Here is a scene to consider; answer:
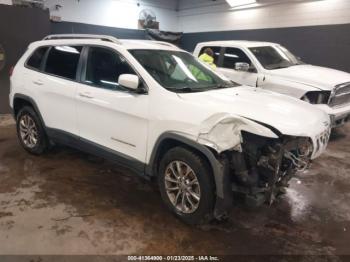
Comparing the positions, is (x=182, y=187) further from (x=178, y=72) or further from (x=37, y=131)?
(x=37, y=131)

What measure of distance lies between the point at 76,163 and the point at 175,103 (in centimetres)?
228

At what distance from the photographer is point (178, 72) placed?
3508 millimetres

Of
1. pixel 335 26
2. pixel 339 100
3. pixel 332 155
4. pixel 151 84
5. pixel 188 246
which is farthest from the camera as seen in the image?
pixel 335 26

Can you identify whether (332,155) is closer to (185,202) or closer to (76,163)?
(185,202)

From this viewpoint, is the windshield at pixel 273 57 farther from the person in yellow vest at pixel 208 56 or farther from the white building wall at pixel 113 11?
the white building wall at pixel 113 11

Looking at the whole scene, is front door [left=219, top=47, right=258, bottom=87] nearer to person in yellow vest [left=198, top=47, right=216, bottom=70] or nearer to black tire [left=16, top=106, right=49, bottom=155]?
person in yellow vest [left=198, top=47, right=216, bottom=70]

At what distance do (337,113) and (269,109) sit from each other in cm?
336

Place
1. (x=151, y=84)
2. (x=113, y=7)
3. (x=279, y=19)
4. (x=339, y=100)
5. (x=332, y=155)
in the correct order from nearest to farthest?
1. (x=151, y=84)
2. (x=332, y=155)
3. (x=339, y=100)
4. (x=279, y=19)
5. (x=113, y=7)

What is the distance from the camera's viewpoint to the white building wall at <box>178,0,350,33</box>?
9352mm

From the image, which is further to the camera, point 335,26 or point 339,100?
point 335,26

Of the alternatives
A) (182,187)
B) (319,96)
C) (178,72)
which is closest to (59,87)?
(178,72)

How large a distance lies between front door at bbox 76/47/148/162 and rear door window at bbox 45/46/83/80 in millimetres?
217

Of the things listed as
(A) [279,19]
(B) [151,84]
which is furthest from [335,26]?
(B) [151,84]

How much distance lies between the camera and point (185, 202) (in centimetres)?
303
